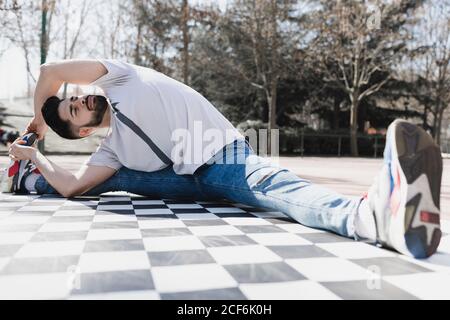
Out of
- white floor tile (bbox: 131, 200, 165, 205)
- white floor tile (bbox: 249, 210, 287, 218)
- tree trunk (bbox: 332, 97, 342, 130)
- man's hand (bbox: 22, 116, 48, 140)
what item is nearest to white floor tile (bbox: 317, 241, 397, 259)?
white floor tile (bbox: 249, 210, 287, 218)

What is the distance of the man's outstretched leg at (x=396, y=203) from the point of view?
3.59 feet

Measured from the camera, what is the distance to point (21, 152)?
2.21 metres

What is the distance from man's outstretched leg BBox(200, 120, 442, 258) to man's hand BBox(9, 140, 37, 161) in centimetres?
144

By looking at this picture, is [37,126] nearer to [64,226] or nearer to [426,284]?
[64,226]

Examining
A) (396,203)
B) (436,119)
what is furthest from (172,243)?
(436,119)

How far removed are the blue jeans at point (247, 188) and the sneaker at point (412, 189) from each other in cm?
21

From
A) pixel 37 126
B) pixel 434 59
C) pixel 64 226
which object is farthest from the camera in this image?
pixel 434 59

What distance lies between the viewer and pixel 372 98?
16.6m

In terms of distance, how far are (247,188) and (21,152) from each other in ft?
4.35

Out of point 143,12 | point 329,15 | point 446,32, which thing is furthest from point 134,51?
point 446,32

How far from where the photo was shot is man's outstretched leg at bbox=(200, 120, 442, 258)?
1.09 m

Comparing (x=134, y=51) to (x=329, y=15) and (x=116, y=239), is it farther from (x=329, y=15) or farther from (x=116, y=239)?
(x=116, y=239)
